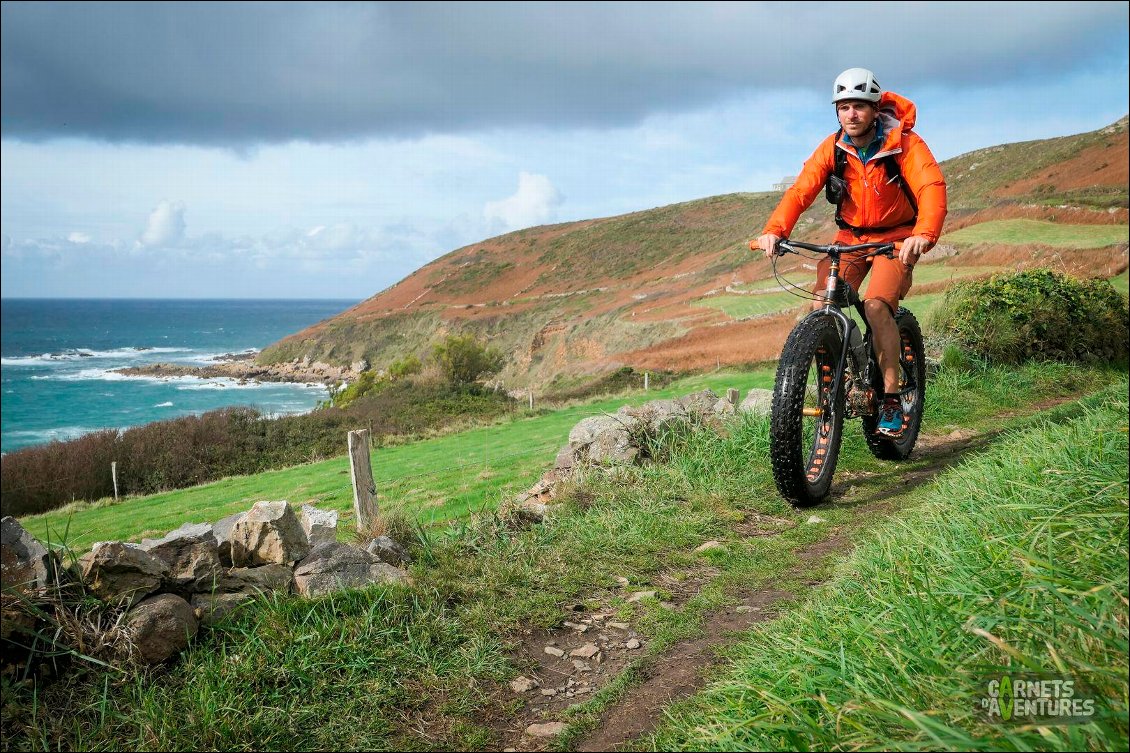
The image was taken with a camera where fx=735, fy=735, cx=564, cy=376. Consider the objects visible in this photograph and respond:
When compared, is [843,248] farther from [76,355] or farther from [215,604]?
[76,355]

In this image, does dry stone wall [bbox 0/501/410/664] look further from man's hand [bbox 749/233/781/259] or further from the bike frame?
the bike frame

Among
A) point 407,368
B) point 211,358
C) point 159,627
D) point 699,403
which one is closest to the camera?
point 159,627

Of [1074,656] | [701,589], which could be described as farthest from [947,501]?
[1074,656]

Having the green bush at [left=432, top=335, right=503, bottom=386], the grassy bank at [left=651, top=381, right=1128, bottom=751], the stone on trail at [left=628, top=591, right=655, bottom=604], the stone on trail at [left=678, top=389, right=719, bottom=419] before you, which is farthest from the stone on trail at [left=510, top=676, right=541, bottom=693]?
the green bush at [left=432, top=335, right=503, bottom=386]

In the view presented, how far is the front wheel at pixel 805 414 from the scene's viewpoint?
5.23m

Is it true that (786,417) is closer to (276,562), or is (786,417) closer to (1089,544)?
(1089,544)

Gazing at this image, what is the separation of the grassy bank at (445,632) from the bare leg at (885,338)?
0.89m

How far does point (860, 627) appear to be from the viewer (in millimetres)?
2746

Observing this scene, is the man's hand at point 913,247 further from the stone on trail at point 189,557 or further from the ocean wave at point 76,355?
the ocean wave at point 76,355

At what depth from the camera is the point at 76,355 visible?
384 feet

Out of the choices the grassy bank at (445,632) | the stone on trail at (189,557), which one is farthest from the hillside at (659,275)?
the stone on trail at (189,557)

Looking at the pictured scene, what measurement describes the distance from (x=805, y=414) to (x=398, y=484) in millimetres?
12232

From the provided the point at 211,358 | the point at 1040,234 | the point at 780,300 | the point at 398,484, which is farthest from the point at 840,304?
the point at 211,358

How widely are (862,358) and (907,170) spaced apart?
4.85ft
